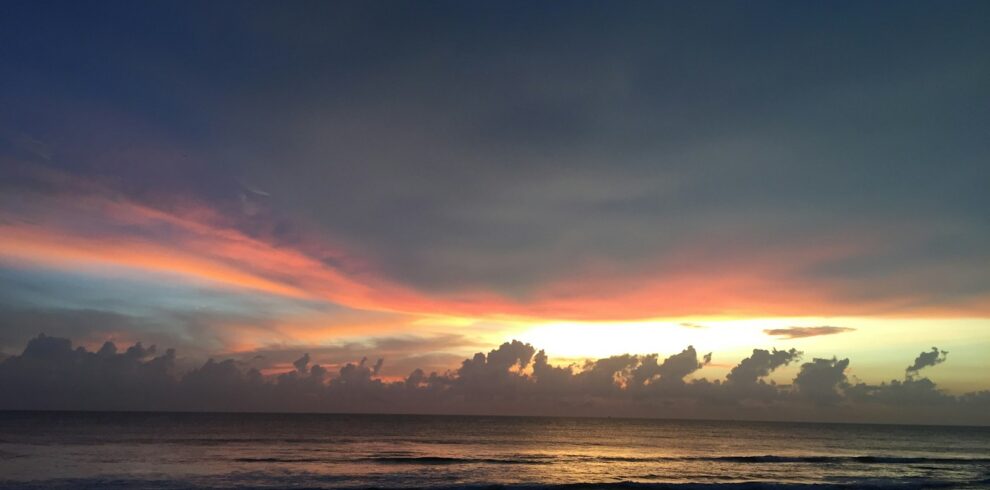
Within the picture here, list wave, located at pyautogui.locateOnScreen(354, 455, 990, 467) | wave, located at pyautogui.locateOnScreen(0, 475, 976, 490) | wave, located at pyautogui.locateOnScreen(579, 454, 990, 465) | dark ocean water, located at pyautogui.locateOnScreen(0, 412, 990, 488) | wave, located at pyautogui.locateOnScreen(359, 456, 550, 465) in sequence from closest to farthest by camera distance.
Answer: wave, located at pyautogui.locateOnScreen(0, 475, 976, 490)
dark ocean water, located at pyautogui.locateOnScreen(0, 412, 990, 488)
wave, located at pyautogui.locateOnScreen(359, 456, 550, 465)
wave, located at pyautogui.locateOnScreen(354, 455, 990, 467)
wave, located at pyautogui.locateOnScreen(579, 454, 990, 465)

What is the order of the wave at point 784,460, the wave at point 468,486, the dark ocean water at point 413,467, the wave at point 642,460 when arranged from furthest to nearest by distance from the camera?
the wave at point 784,460 < the wave at point 642,460 < the dark ocean water at point 413,467 < the wave at point 468,486

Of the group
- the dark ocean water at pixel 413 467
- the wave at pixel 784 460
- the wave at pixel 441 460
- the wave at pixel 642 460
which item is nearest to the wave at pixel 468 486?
the dark ocean water at pixel 413 467

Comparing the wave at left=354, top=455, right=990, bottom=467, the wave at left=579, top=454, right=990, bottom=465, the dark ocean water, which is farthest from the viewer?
the wave at left=579, top=454, right=990, bottom=465

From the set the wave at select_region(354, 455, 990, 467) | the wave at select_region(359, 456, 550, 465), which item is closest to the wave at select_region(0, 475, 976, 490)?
the wave at select_region(359, 456, 550, 465)

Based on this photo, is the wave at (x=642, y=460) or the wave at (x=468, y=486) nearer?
the wave at (x=468, y=486)

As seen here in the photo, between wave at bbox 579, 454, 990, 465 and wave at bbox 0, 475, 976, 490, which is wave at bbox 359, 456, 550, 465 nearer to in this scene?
wave at bbox 579, 454, 990, 465

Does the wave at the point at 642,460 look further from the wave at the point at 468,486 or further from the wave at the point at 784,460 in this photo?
the wave at the point at 468,486

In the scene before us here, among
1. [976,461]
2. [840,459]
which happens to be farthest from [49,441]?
[976,461]

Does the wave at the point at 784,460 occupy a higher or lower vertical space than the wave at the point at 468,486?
lower

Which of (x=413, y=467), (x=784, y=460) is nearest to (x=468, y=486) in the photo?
(x=413, y=467)

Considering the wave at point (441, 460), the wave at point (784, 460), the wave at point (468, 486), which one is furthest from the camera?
the wave at point (784, 460)

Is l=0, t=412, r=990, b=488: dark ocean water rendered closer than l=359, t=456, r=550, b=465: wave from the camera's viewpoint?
Yes

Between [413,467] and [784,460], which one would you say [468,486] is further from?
[784,460]

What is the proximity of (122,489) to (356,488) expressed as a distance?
1409cm
